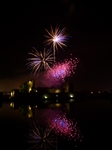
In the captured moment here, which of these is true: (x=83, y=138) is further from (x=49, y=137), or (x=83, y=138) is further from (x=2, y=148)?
(x=2, y=148)

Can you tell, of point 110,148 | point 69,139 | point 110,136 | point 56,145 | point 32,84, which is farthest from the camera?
point 32,84

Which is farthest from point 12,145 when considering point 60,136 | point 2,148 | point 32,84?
point 32,84

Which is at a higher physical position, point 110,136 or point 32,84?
point 32,84

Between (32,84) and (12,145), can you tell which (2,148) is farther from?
(32,84)

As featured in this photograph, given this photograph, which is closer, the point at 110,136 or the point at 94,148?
the point at 94,148

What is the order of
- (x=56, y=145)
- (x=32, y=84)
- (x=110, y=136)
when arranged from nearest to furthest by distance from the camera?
(x=56, y=145) → (x=110, y=136) → (x=32, y=84)

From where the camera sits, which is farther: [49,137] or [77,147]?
[49,137]

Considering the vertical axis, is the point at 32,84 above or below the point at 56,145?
above

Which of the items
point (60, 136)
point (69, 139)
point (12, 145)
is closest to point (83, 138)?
point (69, 139)

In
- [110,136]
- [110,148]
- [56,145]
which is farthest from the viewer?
[110,136]
